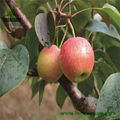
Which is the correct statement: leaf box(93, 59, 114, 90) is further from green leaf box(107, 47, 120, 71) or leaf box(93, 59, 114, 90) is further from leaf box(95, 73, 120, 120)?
leaf box(95, 73, 120, 120)

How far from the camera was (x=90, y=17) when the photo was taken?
925mm

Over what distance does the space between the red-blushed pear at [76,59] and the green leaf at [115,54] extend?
0.31m

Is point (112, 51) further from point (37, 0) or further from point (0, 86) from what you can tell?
point (0, 86)

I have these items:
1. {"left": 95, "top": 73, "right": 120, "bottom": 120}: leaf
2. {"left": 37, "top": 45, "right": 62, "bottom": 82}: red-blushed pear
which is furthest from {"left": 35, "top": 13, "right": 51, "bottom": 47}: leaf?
{"left": 95, "top": 73, "right": 120, "bottom": 120}: leaf

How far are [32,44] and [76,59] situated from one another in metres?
0.14

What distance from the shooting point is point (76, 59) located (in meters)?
0.72

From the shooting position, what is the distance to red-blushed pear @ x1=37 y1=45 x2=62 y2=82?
76 cm

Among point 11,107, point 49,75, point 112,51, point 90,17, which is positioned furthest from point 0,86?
point 11,107

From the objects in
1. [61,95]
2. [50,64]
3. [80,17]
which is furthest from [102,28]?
[61,95]

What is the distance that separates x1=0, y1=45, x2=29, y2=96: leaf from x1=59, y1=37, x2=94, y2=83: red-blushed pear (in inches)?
2.8

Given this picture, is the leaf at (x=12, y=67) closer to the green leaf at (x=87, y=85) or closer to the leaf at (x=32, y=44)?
the leaf at (x=32, y=44)

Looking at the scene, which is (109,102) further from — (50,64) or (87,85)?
(87,85)

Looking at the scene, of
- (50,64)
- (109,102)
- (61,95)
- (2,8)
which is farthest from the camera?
(61,95)

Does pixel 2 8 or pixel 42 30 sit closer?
pixel 42 30
